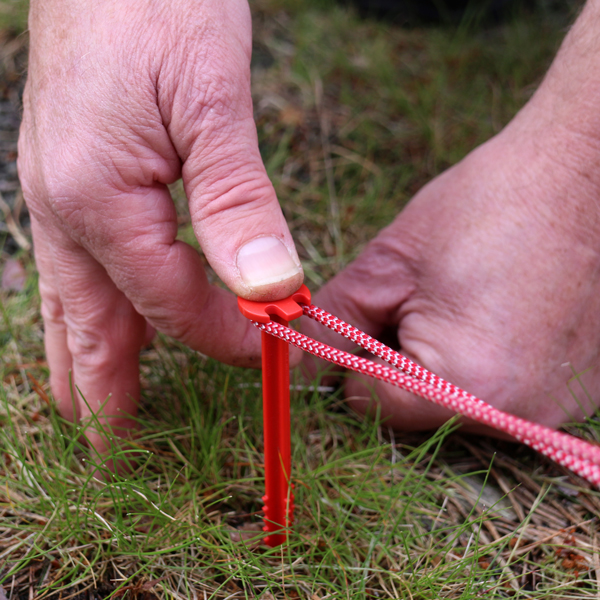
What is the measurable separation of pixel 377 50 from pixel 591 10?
1.13 metres

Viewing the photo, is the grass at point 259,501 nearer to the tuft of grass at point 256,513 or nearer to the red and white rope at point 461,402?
the tuft of grass at point 256,513

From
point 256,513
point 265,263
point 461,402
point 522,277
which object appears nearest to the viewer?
point 461,402

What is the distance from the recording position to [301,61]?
7.40 feet

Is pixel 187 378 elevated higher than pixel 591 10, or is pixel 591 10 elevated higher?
pixel 591 10

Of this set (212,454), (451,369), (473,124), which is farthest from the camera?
(473,124)

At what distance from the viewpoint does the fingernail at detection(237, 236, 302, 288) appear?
0.85 metres

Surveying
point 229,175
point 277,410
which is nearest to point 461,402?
point 277,410

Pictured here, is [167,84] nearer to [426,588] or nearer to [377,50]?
[426,588]

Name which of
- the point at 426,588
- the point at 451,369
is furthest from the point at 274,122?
the point at 426,588

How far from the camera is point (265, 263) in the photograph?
2.83 ft

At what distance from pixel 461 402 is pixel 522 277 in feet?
2.06

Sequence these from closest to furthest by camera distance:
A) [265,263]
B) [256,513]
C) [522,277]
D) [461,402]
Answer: [461,402]
[265,263]
[256,513]
[522,277]

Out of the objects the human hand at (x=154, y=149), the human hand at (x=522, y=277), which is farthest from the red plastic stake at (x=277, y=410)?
the human hand at (x=522, y=277)

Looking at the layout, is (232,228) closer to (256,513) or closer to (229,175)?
(229,175)
